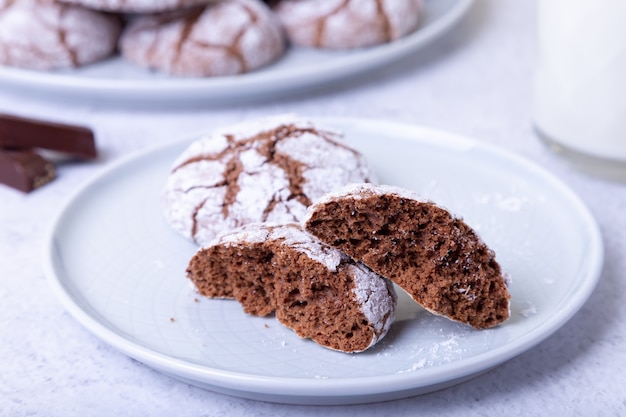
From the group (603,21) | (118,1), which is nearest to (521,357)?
(603,21)

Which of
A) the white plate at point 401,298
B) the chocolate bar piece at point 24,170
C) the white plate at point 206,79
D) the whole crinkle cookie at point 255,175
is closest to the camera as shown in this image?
the white plate at point 401,298

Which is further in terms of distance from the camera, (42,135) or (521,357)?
(42,135)

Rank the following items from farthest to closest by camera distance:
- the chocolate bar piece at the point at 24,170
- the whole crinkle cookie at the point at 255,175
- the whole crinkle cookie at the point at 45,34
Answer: the whole crinkle cookie at the point at 45,34, the chocolate bar piece at the point at 24,170, the whole crinkle cookie at the point at 255,175

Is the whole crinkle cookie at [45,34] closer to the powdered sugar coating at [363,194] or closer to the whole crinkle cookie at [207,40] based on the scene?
the whole crinkle cookie at [207,40]

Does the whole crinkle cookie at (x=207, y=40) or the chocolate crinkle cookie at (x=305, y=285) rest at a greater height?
the chocolate crinkle cookie at (x=305, y=285)

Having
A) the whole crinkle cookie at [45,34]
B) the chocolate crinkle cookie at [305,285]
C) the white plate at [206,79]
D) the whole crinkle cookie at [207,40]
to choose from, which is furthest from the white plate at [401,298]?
the whole crinkle cookie at [45,34]

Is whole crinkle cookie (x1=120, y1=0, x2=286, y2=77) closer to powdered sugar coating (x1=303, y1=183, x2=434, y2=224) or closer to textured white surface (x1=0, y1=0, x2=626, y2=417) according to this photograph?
textured white surface (x1=0, y1=0, x2=626, y2=417)

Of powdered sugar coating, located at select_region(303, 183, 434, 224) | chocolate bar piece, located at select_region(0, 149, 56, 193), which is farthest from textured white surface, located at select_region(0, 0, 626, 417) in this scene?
powdered sugar coating, located at select_region(303, 183, 434, 224)

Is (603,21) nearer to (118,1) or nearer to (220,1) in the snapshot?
(220,1)
